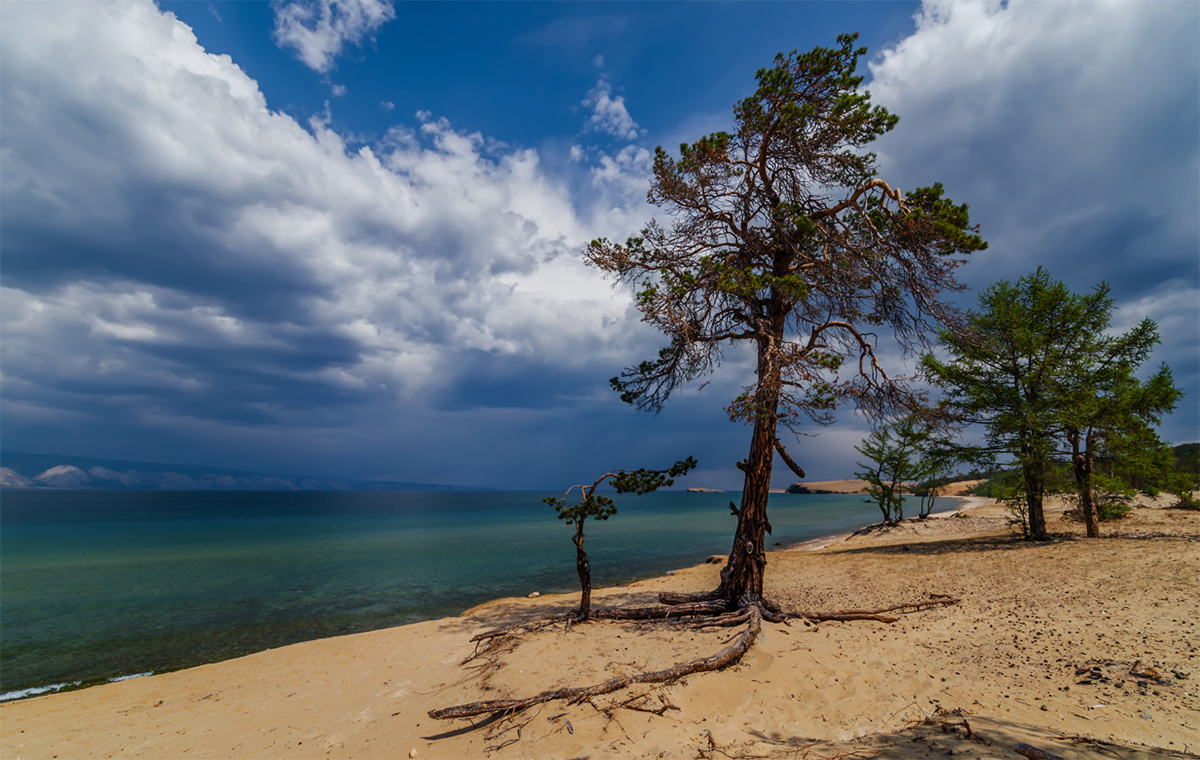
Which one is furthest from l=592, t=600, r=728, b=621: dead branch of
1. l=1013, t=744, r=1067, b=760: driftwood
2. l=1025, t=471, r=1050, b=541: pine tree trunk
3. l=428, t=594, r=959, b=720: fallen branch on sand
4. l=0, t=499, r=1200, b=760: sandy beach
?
l=1025, t=471, r=1050, b=541: pine tree trunk

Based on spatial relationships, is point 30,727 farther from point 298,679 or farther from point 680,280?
point 680,280

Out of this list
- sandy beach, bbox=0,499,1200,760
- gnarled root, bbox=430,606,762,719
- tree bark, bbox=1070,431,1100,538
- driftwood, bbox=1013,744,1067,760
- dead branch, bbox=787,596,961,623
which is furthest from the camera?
tree bark, bbox=1070,431,1100,538

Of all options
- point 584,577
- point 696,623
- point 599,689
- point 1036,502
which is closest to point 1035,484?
point 1036,502

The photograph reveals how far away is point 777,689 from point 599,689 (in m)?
2.38

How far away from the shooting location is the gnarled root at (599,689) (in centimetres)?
581

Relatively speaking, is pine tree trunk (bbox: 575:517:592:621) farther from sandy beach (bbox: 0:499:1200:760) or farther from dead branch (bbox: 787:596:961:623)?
dead branch (bbox: 787:596:961:623)

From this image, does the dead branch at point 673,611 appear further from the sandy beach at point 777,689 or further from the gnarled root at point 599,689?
the gnarled root at point 599,689

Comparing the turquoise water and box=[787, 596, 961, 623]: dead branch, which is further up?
box=[787, 596, 961, 623]: dead branch

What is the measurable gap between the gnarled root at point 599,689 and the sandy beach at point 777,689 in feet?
0.49

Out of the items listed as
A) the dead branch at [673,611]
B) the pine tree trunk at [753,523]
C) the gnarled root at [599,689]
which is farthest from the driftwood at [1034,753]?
the dead branch at [673,611]

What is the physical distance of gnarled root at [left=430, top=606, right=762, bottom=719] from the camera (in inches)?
229

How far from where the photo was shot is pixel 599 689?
19.6 feet

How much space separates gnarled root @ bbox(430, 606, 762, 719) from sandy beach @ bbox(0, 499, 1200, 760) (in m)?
0.15

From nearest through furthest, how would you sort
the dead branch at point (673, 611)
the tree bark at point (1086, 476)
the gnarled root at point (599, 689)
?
the gnarled root at point (599, 689) → the dead branch at point (673, 611) → the tree bark at point (1086, 476)
